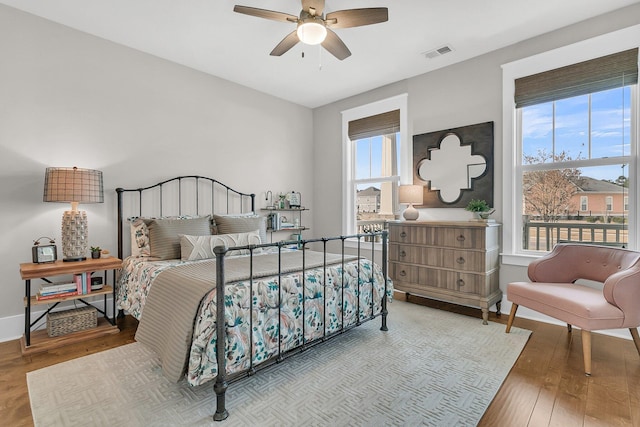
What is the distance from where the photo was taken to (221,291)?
5.67ft

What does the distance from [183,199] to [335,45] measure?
98.0 inches

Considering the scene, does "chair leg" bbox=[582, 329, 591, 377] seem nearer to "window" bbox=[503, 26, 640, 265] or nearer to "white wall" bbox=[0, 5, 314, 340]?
"window" bbox=[503, 26, 640, 265]

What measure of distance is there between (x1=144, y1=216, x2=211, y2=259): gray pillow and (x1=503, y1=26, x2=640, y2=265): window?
3368 mm

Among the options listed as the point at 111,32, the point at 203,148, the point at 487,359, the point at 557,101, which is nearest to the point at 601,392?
the point at 487,359

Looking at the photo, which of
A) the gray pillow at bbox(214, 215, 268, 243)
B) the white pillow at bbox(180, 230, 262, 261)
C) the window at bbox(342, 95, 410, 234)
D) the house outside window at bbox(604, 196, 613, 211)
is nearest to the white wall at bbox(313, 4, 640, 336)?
the window at bbox(342, 95, 410, 234)

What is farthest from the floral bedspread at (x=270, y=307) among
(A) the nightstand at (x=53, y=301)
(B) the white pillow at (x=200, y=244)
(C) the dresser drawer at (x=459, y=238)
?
(C) the dresser drawer at (x=459, y=238)

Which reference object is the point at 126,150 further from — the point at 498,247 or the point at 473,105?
the point at 498,247

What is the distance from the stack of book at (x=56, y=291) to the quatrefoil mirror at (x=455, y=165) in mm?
3785

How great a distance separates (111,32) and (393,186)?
3679 millimetres

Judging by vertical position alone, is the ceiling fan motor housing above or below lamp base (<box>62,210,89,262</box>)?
above

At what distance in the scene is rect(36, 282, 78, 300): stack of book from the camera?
8.60 feet

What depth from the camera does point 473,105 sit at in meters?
3.64

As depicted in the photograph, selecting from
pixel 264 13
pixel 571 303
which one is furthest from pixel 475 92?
pixel 264 13

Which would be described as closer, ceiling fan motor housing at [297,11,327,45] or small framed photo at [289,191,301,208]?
ceiling fan motor housing at [297,11,327,45]
